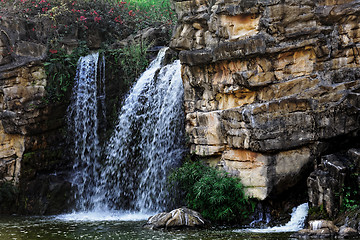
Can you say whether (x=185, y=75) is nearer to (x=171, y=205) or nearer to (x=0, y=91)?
(x=171, y=205)

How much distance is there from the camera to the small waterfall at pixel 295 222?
10156 millimetres

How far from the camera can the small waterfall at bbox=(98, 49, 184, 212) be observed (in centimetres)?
1341

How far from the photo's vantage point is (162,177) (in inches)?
523

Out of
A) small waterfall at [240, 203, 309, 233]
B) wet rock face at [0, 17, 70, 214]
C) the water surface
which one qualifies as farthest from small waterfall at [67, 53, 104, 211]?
small waterfall at [240, 203, 309, 233]

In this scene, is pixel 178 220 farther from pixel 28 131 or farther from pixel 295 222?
pixel 28 131

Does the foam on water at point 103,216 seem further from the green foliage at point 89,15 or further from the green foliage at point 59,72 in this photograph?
the green foliage at point 89,15

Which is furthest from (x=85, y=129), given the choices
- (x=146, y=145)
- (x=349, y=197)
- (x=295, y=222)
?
(x=349, y=197)

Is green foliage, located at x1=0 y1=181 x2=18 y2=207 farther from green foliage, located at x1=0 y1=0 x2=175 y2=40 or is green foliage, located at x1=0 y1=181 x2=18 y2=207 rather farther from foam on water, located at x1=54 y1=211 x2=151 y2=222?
green foliage, located at x1=0 y1=0 x2=175 y2=40

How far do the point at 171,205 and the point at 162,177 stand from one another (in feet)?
2.95

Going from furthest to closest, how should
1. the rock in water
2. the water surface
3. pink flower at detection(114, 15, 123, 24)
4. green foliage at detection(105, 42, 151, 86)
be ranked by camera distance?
pink flower at detection(114, 15, 123, 24) < green foliage at detection(105, 42, 151, 86) < the rock in water < the water surface

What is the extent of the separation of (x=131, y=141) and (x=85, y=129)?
205cm

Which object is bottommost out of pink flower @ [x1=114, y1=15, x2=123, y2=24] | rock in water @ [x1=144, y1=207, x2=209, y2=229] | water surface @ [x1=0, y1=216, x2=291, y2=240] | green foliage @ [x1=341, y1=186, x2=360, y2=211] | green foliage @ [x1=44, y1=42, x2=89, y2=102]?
water surface @ [x1=0, y1=216, x2=291, y2=240]

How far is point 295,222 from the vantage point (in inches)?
417

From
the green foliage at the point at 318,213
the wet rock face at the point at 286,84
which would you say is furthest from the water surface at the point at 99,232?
the wet rock face at the point at 286,84
